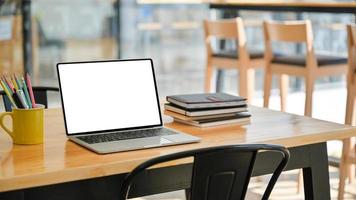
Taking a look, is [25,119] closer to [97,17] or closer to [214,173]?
[214,173]

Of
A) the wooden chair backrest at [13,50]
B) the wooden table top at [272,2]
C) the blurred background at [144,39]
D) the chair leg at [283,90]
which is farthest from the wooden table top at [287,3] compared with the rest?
the wooden chair backrest at [13,50]

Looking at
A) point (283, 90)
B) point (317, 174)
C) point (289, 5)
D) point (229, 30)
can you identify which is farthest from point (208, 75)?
point (317, 174)

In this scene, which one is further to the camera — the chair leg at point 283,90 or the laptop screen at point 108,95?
the chair leg at point 283,90

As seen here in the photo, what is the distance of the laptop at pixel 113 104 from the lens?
2.00 metres

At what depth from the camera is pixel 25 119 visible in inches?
74.6

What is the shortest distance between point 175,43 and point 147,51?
11.2 inches

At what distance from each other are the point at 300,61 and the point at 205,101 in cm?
192

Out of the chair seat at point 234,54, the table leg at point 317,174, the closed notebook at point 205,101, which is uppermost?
the closed notebook at point 205,101

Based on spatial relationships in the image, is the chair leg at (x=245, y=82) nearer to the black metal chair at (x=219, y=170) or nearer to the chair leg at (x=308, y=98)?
the chair leg at (x=308, y=98)

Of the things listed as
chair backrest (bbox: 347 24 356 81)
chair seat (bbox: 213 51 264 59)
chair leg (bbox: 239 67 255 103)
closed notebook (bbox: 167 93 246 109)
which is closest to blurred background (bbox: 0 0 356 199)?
chair seat (bbox: 213 51 264 59)

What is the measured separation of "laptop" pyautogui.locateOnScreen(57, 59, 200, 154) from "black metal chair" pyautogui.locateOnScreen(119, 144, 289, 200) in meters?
0.24

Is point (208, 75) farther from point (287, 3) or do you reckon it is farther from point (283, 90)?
point (287, 3)

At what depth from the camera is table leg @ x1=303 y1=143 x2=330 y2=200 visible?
6.98 ft

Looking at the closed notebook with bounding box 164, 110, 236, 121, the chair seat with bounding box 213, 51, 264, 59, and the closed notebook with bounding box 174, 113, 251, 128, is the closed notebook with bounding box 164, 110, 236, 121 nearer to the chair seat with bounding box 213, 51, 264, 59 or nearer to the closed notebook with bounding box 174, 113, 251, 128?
the closed notebook with bounding box 174, 113, 251, 128
